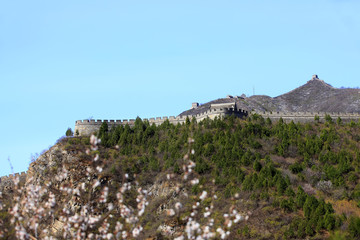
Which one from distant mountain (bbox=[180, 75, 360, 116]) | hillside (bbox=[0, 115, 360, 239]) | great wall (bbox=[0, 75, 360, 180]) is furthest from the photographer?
distant mountain (bbox=[180, 75, 360, 116])

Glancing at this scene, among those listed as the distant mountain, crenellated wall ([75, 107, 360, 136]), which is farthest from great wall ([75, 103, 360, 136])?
the distant mountain

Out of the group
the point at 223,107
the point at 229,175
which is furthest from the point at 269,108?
the point at 229,175

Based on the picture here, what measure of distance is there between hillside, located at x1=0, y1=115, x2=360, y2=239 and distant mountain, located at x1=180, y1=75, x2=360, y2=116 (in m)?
43.7

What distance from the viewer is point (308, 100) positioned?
459 feet

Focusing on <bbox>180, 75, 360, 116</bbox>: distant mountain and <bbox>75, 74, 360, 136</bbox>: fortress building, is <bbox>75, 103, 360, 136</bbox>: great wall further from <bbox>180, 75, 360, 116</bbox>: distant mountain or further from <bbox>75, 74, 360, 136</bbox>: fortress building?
<bbox>180, 75, 360, 116</bbox>: distant mountain

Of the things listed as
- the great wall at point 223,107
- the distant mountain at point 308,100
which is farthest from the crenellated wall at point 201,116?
the distant mountain at point 308,100

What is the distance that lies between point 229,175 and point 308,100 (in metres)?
78.3

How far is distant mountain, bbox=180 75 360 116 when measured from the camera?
12275 cm

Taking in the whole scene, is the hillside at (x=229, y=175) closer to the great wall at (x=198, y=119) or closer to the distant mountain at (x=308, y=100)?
the great wall at (x=198, y=119)

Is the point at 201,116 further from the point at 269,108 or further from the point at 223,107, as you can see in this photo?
the point at 269,108

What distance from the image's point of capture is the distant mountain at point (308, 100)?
403ft

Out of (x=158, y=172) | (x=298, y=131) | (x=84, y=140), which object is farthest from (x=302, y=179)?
(x=84, y=140)

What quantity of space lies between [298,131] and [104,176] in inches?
941

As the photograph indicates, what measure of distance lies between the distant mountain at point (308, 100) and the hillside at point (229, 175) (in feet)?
143
